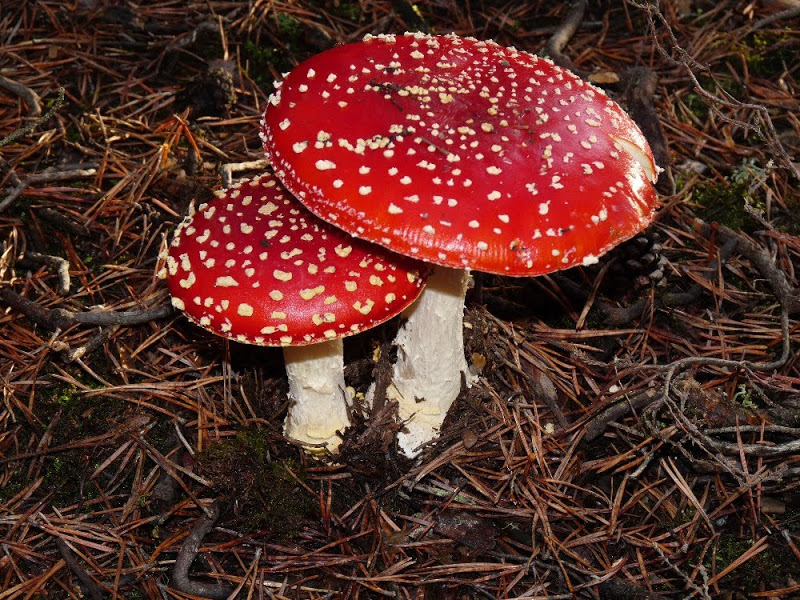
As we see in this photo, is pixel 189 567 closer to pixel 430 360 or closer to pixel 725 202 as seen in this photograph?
pixel 430 360

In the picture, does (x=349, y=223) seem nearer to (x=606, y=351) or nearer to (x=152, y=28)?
(x=606, y=351)

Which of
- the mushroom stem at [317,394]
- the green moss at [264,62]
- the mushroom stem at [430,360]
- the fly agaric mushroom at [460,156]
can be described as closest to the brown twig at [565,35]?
the fly agaric mushroom at [460,156]

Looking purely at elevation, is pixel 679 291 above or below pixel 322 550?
above

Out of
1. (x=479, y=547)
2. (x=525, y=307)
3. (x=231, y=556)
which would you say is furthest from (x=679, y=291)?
(x=231, y=556)

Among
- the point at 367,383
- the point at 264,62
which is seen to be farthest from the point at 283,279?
the point at 264,62

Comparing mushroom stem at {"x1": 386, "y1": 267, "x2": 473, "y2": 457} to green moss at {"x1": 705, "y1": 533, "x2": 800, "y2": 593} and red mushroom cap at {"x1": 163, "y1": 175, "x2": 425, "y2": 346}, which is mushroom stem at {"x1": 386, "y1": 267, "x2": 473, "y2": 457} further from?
green moss at {"x1": 705, "y1": 533, "x2": 800, "y2": 593}

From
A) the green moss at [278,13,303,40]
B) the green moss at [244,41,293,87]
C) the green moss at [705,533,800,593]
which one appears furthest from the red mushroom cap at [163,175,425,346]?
the green moss at [278,13,303,40]

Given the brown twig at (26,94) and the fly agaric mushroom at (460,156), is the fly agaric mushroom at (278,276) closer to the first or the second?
the fly agaric mushroom at (460,156)
